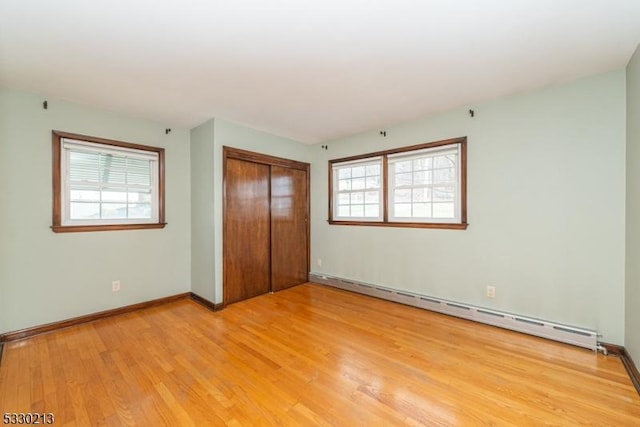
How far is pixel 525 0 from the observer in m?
1.50

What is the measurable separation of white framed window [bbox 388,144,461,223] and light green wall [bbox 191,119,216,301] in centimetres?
238

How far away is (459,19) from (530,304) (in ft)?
8.62

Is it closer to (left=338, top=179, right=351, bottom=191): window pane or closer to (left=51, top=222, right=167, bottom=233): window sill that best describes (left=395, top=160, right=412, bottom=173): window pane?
(left=338, top=179, right=351, bottom=191): window pane

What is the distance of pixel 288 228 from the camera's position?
4.34 meters

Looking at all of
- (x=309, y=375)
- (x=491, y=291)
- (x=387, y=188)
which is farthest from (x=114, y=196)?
(x=491, y=291)

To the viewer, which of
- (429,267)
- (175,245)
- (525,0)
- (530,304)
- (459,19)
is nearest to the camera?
(525,0)

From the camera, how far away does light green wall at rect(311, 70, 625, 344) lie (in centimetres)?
229

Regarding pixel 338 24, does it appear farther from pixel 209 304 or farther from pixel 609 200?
pixel 209 304

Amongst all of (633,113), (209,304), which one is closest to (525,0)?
(633,113)

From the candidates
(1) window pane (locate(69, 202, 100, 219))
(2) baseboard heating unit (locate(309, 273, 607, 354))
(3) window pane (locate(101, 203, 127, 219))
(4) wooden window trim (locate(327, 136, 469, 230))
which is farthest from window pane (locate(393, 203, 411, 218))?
(1) window pane (locate(69, 202, 100, 219))

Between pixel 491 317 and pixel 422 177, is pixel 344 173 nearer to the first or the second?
pixel 422 177

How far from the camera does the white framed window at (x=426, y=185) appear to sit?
317 cm

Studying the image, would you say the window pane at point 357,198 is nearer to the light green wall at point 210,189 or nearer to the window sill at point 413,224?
the window sill at point 413,224

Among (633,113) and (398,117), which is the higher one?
(398,117)
